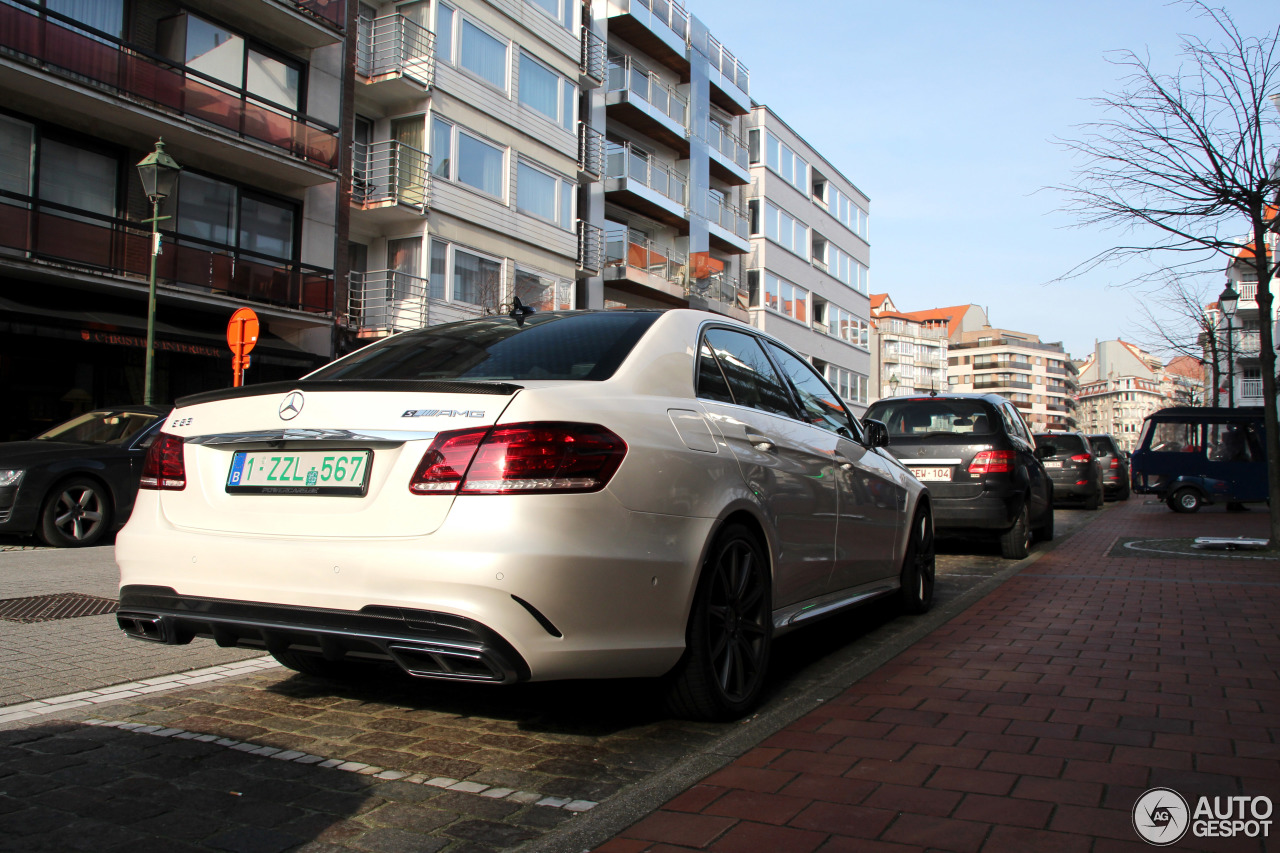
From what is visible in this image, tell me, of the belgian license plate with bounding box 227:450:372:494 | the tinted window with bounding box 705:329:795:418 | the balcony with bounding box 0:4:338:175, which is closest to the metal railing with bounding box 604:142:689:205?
the balcony with bounding box 0:4:338:175

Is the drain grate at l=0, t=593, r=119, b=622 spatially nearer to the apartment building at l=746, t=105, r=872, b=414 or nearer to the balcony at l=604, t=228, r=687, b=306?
the balcony at l=604, t=228, r=687, b=306

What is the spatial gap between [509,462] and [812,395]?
2771 millimetres

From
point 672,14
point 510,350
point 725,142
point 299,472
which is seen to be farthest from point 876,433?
point 725,142

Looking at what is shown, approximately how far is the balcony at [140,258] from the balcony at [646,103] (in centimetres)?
1411

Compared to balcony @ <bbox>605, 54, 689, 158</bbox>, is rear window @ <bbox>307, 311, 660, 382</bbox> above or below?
below

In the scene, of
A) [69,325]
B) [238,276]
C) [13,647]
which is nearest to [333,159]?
[238,276]

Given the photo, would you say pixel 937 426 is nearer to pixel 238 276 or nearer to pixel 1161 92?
pixel 1161 92

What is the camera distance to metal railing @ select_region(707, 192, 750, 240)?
37.8 meters

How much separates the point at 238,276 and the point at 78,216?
299 cm

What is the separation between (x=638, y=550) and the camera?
330cm

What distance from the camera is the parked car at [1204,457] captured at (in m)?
20.2

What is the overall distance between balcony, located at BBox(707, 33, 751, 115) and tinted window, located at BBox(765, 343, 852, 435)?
3436 centimetres

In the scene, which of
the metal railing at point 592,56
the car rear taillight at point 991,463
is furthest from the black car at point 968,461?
the metal railing at point 592,56

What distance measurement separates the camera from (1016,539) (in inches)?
396
